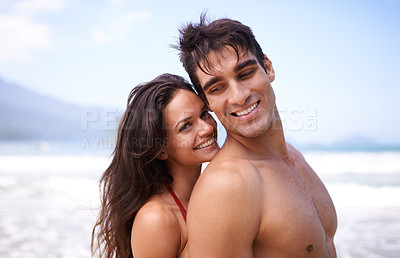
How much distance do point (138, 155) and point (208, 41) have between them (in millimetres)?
1235

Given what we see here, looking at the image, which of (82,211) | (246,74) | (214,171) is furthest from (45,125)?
(214,171)

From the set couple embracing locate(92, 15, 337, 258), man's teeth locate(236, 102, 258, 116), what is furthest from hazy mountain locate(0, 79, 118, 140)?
man's teeth locate(236, 102, 258, 116)

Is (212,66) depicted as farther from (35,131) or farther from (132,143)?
(35,131)

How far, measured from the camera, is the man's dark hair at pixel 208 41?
250 centimetres

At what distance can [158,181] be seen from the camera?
339 cm

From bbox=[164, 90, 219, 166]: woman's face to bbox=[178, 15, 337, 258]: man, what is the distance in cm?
48

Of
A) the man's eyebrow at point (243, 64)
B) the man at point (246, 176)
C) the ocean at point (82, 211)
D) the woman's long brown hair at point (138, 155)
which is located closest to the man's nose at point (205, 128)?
the woman's long brown hair at point (138, 155)

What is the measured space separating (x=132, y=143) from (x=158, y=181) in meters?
0.41

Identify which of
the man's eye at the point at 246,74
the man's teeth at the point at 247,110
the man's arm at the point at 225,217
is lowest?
the man's arm at the point at 225,217

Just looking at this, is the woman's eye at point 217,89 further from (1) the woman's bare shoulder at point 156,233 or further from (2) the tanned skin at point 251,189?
(1) the woman's bare shoulder at point 156,233

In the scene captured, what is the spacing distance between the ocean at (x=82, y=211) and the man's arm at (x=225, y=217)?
72.6 inches

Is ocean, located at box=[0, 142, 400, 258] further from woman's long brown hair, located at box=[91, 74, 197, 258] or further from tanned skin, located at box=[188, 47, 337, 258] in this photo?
tanned skin, located at box=[188, 47, 337, 258]

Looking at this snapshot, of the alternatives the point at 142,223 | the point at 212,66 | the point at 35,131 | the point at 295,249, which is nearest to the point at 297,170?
the point at 295,249

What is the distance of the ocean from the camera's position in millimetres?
7085
